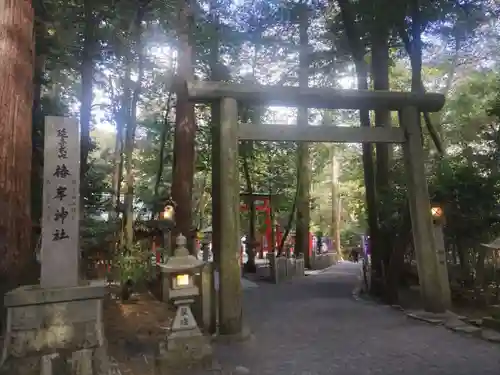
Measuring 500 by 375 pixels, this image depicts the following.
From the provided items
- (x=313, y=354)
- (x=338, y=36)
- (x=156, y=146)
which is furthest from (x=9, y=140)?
(x=156, y=146)

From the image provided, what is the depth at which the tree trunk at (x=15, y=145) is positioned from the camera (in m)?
6.25

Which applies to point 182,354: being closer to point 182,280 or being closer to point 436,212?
point 182,280

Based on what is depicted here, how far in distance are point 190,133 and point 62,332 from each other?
883cm

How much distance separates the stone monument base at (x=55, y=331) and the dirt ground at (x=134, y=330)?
569 mm

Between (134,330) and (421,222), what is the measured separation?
6746mm

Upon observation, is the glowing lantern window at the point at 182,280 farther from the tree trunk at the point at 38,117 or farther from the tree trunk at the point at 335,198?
the tree trunk at the point at 335,198

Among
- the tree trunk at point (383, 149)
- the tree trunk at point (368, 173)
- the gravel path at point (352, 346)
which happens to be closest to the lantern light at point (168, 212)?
the gravel path at point (352, 346)

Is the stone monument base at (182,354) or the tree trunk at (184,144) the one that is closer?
the stone monument base at (182,354)

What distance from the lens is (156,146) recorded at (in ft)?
85.0

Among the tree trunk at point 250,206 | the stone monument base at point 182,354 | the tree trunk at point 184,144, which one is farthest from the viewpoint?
the tree trunk at point 250,206

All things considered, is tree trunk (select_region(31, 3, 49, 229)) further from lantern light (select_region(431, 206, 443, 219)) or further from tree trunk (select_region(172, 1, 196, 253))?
lantern light (select_region(431, 206, 443, 219))

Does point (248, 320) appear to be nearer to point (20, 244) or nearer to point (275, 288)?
point (20, 244)

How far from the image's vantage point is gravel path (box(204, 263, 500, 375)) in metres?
6.34

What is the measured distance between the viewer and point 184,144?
13727 millimetres
